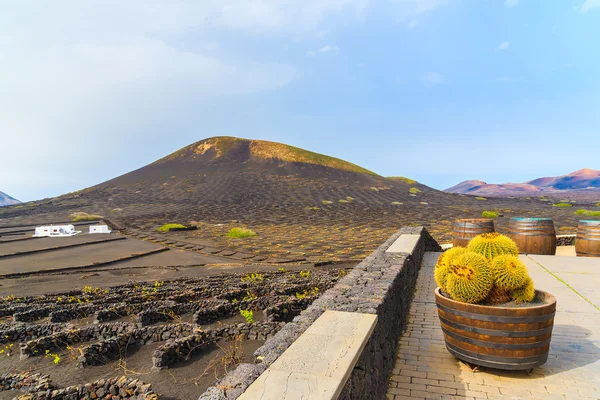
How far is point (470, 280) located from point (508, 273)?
45 cm

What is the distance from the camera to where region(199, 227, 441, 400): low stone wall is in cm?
254

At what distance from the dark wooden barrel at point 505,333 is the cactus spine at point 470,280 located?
0.11 metres

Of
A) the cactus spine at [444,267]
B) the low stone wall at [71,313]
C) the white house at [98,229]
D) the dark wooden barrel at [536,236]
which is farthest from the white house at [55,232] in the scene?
the cactus spine at [444,267]

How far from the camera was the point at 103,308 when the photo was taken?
7.88 m

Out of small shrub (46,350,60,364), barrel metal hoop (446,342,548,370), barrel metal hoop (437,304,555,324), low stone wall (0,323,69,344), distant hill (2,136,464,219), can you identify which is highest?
distant hill (2,136,464,219)

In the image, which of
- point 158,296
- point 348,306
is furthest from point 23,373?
point 348,306

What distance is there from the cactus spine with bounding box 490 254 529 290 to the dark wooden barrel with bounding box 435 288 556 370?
0.30 meters

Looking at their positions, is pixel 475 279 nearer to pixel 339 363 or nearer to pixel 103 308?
pixel 339 363

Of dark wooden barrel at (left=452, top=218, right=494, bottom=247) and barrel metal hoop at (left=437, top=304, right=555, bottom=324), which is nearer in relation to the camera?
barrel metal hoop at (left=437, top=304, right=555, bottom=324)

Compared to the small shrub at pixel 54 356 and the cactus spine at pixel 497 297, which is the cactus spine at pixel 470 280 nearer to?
the cactus spine at pixel 497 297

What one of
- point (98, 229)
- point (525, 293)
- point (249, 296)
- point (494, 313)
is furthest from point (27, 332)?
point (98, 229)

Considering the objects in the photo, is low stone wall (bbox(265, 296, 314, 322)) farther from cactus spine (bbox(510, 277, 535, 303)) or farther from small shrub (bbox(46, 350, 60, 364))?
cactus spine (bbox(510, 277, 535, 303))

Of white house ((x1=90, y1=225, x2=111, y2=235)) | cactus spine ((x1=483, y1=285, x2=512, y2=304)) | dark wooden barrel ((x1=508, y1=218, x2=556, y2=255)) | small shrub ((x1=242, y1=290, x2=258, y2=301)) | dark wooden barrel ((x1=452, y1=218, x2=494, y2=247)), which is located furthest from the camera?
white house ((x1=90, y1=225, x2=111, y2=235))

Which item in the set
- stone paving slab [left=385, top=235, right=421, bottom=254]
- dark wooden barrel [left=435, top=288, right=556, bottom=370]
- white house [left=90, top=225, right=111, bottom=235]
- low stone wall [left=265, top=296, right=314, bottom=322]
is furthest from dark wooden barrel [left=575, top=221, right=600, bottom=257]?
white house [left=90, top=225, right=111, bottom=235]
